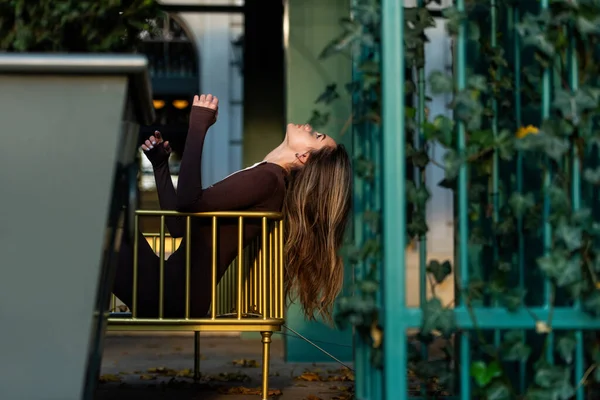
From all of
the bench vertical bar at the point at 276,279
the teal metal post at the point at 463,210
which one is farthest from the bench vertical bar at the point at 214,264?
the teal metal post at the point at 463,210

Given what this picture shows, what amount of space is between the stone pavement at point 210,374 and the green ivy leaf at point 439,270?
6.39 feet

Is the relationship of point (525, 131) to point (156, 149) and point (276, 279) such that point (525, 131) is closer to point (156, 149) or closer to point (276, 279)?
point (276, 279)

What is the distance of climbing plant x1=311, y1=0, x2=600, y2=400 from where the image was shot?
2.25m

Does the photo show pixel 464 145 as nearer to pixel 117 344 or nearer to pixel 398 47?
pixel 398 47

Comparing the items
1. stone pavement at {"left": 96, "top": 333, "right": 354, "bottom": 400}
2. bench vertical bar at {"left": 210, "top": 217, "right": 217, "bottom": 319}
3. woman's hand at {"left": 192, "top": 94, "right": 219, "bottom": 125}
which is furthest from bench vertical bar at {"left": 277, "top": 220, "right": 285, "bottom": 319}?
stone pavement at {"left": 96, "top": 333, "right": 354, "bottom": 400}

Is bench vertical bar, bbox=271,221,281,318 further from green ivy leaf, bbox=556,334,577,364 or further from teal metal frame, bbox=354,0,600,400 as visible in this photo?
green ivy leaf, bbox=556,334,577,364

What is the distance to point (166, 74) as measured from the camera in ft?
31.9

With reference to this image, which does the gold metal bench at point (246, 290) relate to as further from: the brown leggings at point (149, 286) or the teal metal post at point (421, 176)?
the teal metal post at point (421, 176)

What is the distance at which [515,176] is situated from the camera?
100 inches

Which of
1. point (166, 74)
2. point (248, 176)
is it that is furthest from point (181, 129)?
point (248, 176)

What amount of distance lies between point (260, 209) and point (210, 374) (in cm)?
175

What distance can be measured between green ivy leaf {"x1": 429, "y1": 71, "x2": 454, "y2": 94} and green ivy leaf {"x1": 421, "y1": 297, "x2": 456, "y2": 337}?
1.55ft

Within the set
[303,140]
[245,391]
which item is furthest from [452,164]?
[245,391]

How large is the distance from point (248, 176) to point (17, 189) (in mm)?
1766
